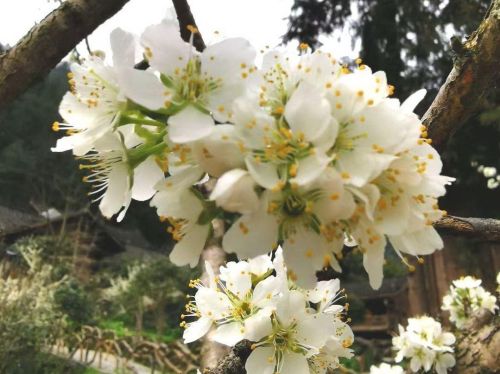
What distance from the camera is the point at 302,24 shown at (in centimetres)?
905

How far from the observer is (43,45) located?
979 mm

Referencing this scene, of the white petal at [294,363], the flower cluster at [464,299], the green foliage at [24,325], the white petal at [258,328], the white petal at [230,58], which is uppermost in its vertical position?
the white petal at [230,58]

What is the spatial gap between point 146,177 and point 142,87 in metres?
0.15

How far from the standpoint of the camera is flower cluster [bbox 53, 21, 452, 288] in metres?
0.54

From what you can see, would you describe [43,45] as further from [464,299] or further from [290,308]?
[464,299]

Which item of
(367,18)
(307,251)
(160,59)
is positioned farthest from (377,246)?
(367,18)

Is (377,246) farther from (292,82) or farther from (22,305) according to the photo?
(22,305)

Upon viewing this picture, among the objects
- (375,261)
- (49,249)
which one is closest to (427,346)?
(375,261)

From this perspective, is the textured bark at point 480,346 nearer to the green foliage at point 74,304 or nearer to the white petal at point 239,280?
the white petal at point 239,280

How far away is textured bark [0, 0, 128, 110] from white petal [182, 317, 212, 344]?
54 centimetres

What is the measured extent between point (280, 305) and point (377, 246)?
1.04 ft

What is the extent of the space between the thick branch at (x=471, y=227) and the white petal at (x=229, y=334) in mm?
472

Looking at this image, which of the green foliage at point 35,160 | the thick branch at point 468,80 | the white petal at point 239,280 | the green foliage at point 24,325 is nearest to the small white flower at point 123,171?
the white petal at point 239,280

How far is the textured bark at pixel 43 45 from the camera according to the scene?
38.5 inches
